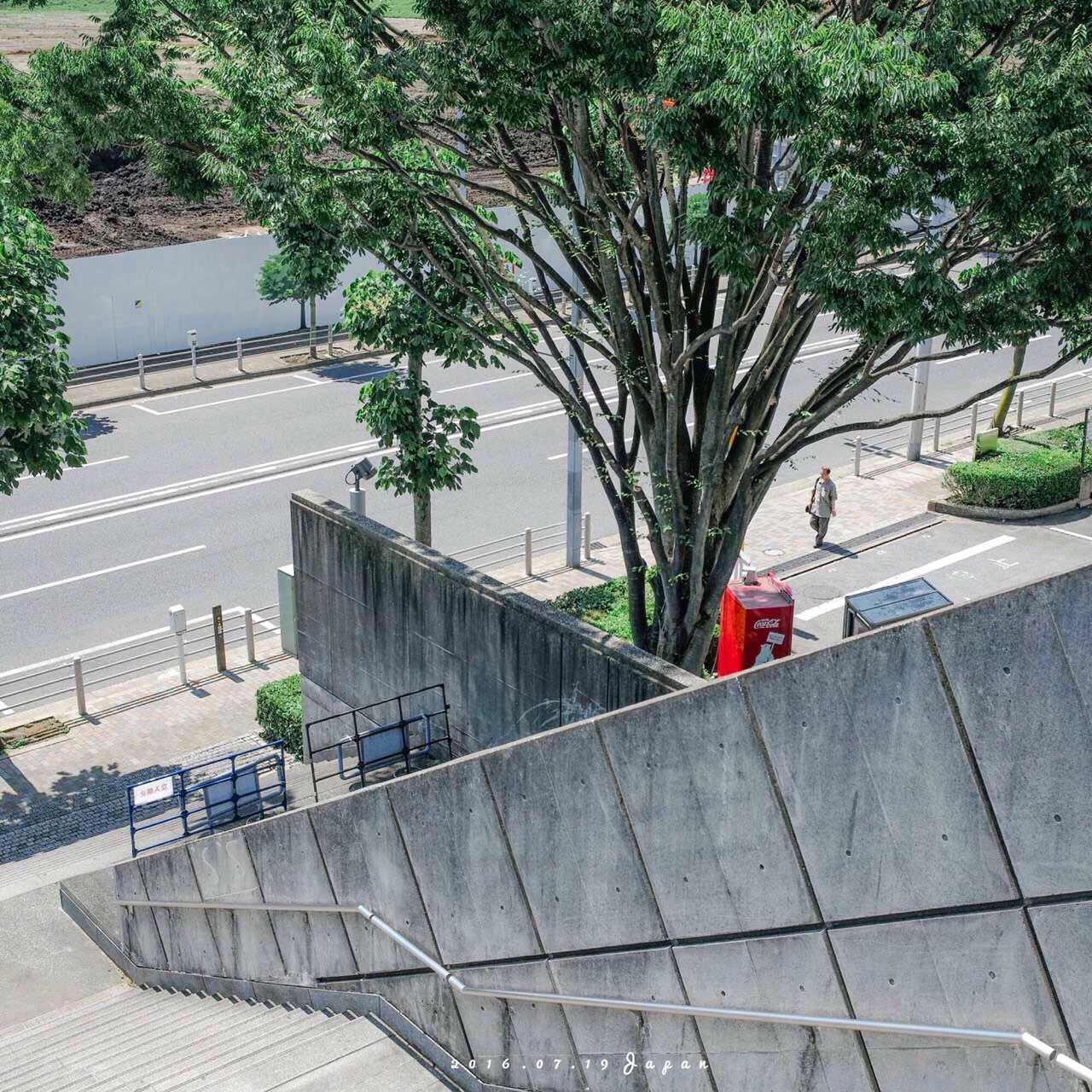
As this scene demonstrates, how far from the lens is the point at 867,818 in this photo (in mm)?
5848

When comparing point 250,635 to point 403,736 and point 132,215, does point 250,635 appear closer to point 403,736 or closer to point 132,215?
point 403,736

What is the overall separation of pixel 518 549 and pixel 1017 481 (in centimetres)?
735

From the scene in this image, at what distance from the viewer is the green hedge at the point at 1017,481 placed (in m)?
20.5

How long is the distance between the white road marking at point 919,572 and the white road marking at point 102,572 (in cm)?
883

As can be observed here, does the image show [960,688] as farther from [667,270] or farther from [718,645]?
[718,645]

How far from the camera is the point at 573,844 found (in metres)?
7.34

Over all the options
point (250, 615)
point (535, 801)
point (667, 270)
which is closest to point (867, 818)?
point (535, 801)

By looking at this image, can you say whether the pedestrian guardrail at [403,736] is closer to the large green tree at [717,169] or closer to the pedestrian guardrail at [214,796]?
the pedestrian guardrail at [214,796]

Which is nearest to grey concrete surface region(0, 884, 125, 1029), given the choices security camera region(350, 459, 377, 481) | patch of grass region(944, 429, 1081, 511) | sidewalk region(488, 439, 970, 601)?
security camera region(350, 459, 377, 481)

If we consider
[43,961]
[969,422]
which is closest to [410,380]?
[43,961]

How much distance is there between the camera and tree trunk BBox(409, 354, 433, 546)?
15.8m

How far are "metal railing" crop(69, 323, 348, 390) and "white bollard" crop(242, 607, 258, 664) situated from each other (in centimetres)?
1188

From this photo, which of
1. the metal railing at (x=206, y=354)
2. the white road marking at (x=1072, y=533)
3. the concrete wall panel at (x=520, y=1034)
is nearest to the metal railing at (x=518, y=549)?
the white road marking at (x=1072, y=533)

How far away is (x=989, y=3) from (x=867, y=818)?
21.4 feet
